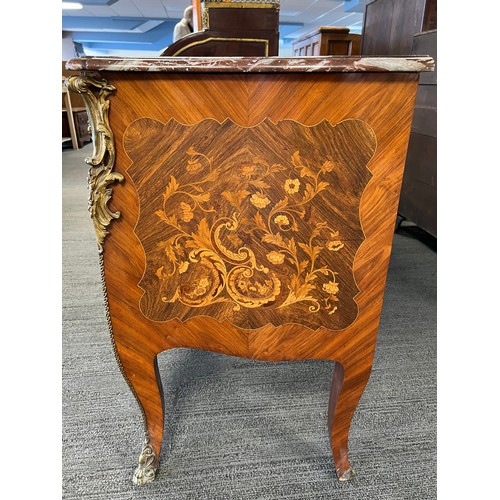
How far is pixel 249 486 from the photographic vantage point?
1115 mm

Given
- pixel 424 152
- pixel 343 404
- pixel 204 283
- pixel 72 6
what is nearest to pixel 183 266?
pixel 204 283

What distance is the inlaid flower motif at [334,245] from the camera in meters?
0.85

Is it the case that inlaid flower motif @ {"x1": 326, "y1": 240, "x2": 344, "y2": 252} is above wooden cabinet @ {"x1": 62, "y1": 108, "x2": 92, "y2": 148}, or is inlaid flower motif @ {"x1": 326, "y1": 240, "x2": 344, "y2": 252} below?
below

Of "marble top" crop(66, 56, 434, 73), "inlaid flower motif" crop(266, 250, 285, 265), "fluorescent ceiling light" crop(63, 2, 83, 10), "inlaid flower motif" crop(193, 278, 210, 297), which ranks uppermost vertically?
"fluorescent ceiling light" crop(63, 2, 83, 10)

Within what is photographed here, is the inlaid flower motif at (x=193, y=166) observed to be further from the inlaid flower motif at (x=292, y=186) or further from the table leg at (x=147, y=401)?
the table leg at (x=147, y=401)

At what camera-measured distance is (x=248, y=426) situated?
4.29 ft

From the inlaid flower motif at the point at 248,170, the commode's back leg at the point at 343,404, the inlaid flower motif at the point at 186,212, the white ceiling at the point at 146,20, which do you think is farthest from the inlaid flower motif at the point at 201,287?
the white ceiling at the point at 146,20

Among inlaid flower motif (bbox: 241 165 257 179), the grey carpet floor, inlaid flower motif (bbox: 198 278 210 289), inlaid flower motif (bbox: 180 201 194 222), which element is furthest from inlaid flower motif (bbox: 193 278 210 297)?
the grey carpet floor

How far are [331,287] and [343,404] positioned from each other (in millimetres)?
372

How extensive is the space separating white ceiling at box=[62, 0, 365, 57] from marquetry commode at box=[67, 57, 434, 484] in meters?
7.47

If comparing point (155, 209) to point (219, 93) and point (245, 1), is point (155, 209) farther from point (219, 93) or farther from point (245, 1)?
point (245, 1)

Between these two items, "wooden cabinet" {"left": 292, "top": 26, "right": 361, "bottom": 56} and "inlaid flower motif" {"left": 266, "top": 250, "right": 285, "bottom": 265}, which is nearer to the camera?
"inlaid flower motif" {"left": 266, "top": 250, "right": 285, "bottom": 265}

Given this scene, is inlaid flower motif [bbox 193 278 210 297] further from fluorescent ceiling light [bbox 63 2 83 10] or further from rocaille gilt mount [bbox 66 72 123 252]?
fluorescent ceiling light [bbox 63 2 83 10]

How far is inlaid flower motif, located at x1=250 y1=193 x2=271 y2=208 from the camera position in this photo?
32.1 inches
